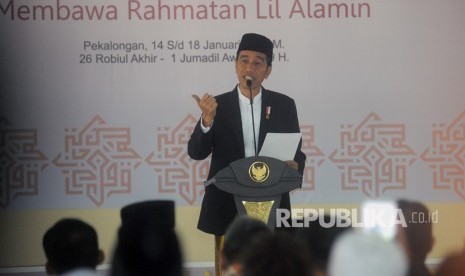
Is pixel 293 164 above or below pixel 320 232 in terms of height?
above

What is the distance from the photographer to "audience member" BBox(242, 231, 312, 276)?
281cm

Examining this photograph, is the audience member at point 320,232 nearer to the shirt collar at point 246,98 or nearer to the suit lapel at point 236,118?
the suit lapel at point 236,118

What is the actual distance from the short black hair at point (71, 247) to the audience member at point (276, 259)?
120 cm

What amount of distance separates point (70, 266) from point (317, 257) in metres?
0.98

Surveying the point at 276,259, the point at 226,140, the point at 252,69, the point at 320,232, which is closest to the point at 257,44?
the point at 252,69

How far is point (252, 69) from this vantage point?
479 cm

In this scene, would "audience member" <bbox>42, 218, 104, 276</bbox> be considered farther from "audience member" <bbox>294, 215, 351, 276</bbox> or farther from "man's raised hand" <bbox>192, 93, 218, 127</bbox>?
"audience member" <bbox>294, 215, 351, 276</bbox>

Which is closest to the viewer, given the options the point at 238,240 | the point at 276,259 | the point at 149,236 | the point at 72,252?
the point at 276,259

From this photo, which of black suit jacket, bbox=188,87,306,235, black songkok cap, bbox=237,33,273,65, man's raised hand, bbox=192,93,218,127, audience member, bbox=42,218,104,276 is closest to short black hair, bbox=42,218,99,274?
audience member, bbox=42,218,104,276

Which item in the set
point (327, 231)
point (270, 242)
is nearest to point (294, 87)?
point (327, 231)

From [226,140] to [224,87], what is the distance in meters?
0.24

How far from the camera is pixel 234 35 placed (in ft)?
15.6

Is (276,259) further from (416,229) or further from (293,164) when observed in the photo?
(416,229)

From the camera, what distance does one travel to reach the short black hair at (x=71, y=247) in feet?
12.9
